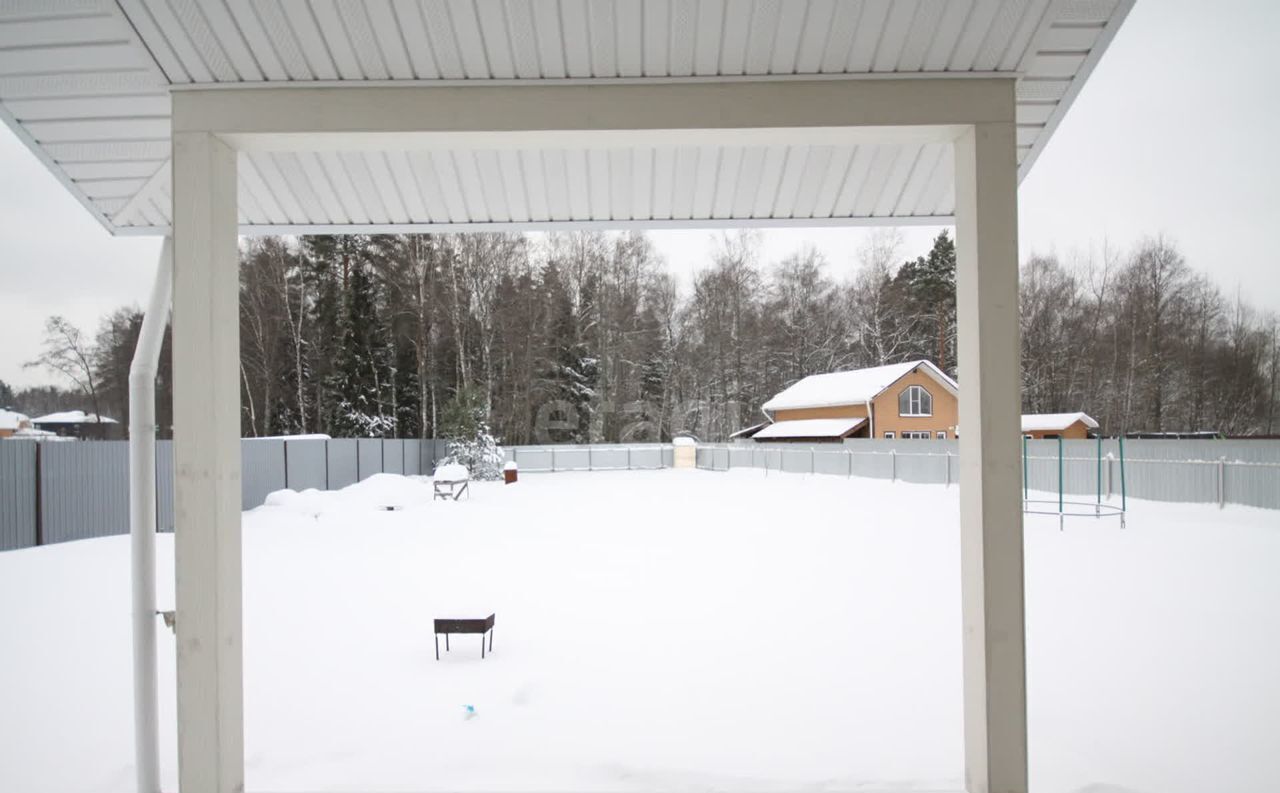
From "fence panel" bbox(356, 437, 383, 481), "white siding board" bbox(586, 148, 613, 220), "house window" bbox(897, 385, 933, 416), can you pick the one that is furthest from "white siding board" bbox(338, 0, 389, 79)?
"house window" bbox(897, 385, 933, 416)

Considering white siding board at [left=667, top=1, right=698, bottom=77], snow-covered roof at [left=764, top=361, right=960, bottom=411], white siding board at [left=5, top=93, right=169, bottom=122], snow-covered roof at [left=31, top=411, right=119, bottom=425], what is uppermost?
white siding board at [left=667, top=1, right=698, bottom=77]

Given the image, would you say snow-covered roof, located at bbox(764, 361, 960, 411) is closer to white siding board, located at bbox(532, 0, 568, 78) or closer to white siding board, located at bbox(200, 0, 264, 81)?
white siding board, located at bbox(532, 0, 568, 78)

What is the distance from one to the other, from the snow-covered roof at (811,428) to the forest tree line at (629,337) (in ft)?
16.6

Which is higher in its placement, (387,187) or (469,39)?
(469,39)

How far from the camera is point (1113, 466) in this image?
1630 cm

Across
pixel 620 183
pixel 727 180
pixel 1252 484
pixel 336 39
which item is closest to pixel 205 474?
pixel 336 39

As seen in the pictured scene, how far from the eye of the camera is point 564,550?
11.8m

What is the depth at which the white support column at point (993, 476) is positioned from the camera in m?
2.92

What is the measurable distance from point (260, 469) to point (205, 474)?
52.8 feet

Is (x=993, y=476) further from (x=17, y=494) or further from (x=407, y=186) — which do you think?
(x=17, y=494)

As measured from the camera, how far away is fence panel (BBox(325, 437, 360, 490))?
20984 mm

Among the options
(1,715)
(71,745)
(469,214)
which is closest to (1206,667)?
(469,214)

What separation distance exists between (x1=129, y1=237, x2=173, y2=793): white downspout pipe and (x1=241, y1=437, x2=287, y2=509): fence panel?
1435 cm

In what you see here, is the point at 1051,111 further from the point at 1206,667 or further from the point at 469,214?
the point at 1206,667
